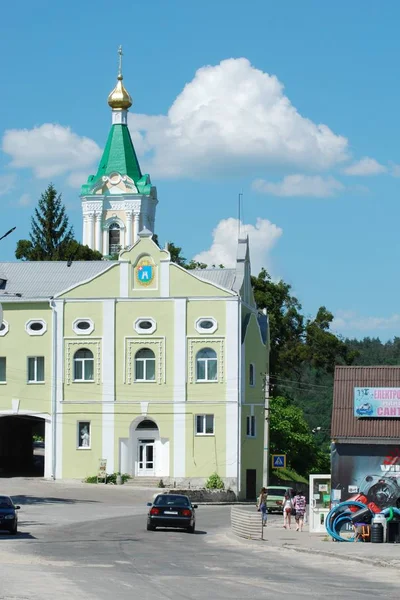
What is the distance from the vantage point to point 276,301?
92.3m

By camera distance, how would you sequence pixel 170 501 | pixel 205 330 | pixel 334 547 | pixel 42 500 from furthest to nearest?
pixel 205 330 → pixel 42 500 → pixel 170 501 → pixel 334 547

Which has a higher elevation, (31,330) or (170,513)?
(31,330)

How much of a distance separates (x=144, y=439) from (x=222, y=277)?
434 inches

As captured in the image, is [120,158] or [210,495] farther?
[120,158]

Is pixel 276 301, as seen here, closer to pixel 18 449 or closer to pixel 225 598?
pixel 18 449

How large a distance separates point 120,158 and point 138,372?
45.2 meters

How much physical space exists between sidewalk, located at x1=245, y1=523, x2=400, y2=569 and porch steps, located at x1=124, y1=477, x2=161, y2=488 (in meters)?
26.3

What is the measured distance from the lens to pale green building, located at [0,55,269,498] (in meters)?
68.6

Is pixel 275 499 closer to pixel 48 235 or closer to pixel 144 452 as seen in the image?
pixel 144 452

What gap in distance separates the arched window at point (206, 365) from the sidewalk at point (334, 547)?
93.3 feet

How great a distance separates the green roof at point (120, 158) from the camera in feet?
361

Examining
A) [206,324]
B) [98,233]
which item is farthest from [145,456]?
[98,233]

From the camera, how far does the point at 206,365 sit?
6894 cm

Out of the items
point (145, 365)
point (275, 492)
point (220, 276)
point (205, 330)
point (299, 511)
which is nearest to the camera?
point (299, 511)
